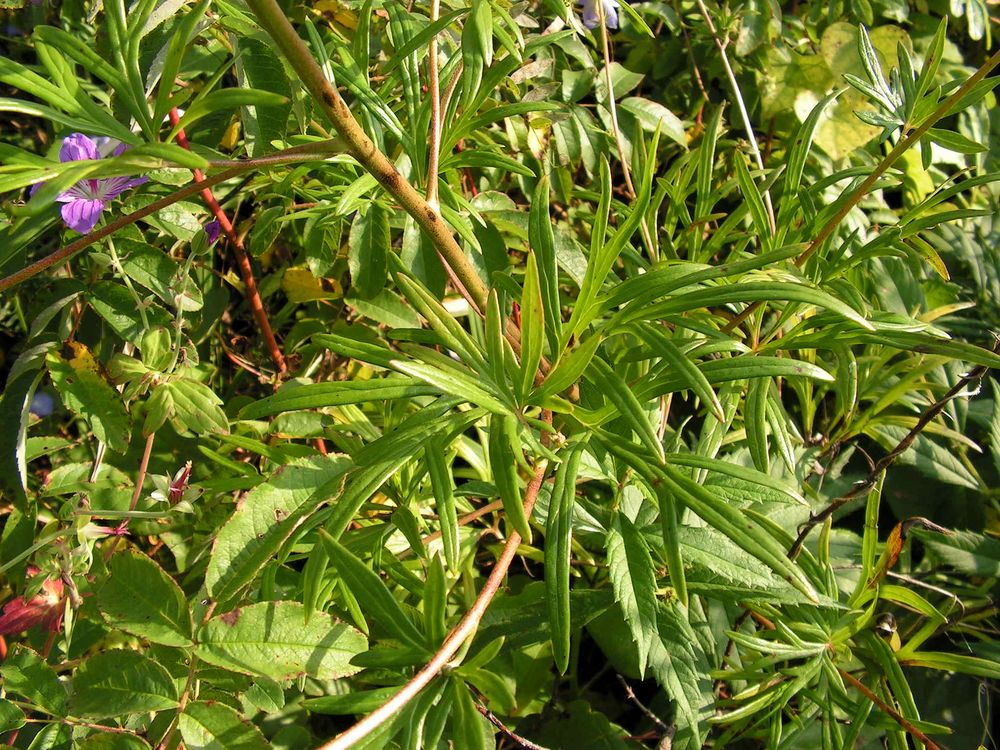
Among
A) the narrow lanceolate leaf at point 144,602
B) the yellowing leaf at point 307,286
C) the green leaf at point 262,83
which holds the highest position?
the green leaf at point 262,83

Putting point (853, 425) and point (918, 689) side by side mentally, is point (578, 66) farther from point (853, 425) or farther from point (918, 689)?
point (918, 689)

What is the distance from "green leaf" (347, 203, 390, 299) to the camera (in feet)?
3.60

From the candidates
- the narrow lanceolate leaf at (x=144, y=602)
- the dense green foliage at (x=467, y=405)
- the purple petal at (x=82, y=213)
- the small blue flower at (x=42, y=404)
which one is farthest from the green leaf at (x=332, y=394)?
the small blue flower at (x=42, y=404)

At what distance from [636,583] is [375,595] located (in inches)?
10.4

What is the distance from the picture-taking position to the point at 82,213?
976 mm

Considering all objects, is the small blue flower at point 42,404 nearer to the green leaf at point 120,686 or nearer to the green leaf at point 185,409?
the green leaf at point 185,409

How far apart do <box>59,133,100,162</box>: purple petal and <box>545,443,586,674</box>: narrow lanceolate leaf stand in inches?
28.4

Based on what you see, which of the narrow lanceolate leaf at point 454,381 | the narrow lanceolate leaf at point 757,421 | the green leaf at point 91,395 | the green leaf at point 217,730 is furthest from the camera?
the green leaf at point 91,395

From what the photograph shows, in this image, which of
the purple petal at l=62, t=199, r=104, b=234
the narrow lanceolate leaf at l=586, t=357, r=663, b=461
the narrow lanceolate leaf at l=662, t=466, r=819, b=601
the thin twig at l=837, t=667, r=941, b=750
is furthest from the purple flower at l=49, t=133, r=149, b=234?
the thin twig at l=837, t=667, r=941, b=750

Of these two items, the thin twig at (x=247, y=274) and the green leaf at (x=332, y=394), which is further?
the thin twig at (x=247, y=274)

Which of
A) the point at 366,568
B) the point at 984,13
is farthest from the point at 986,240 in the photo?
the point at 366,568

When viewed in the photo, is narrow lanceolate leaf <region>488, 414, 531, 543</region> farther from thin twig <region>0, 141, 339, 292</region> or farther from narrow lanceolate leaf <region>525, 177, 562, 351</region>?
thin twig <region>0, 141, 339, 292</region>

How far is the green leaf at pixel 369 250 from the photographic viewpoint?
1.10 meters

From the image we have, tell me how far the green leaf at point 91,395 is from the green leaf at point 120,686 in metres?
0.37
